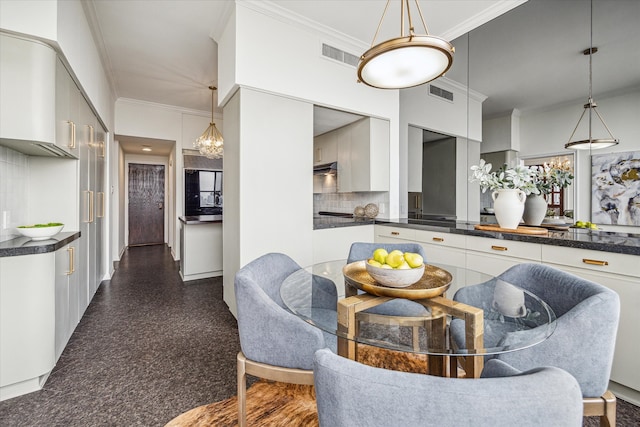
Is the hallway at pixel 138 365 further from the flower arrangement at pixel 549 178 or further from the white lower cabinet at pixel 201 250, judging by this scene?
the flower arrangement at pixel 549 178

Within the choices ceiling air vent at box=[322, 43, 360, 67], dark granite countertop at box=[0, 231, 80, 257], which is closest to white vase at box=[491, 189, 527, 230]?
ceiling air vent at box=[322, 43, 360, 67]

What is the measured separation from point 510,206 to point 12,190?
398 centimetres

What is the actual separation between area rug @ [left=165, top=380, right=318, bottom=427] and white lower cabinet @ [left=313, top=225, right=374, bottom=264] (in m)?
1.58

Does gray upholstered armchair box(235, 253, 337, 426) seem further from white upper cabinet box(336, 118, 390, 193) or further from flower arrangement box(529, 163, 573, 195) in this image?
white upper cabinet box(336, 118, 390, 193)

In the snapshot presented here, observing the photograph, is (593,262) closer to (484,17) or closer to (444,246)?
(444,246)

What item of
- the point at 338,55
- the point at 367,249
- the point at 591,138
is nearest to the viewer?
the point at 367,249

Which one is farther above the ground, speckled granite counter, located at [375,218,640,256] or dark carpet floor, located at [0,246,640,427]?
speckled granite counter, located at [375,218,640,256]

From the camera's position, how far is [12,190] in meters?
2.29

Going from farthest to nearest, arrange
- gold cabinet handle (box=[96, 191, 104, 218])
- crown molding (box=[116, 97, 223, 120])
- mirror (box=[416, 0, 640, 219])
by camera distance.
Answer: crown molding (box=[116, 97, 223, 120]) → gold cabinet handle (box=[96, 191, 104, 218]) → mirror (box=[416, 0, 640, 219])

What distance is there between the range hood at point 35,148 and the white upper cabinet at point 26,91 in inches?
0.6

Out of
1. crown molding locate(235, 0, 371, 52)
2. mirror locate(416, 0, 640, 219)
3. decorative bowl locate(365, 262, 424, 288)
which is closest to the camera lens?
decorative bowl locate(365, 262, 424, 288)

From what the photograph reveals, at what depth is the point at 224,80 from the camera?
304 centimetres

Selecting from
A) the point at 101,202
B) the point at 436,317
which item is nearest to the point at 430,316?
the point at 436,317

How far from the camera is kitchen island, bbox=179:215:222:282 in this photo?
4355 millimetres
